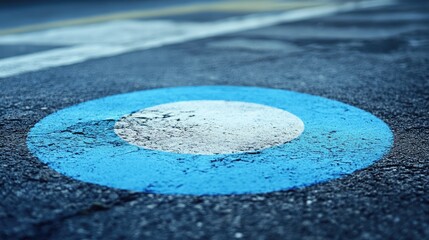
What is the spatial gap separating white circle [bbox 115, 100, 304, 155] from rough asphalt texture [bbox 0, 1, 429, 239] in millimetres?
622

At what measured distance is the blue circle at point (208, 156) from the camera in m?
2.43

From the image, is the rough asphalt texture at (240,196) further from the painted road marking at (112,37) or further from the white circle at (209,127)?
the white circle at (209,127)

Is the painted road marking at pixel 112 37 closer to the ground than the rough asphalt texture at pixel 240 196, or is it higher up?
higher up

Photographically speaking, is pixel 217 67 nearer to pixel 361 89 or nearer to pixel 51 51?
pixel 361 89

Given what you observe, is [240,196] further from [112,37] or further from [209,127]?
[112,37]

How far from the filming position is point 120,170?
256 centimetres

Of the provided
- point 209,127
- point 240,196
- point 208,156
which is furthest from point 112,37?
point 240,196

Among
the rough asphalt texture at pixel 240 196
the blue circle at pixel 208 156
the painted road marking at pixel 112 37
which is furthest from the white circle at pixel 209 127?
the painted road marking at pixel 112 37

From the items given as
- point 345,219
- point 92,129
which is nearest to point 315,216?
point 345,219

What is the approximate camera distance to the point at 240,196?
2.28 metres

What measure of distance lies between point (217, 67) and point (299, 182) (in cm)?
337

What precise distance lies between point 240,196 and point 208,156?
0.51 meters

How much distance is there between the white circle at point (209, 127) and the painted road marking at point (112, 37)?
8.58ft

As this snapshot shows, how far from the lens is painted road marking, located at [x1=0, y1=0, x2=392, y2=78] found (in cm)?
604
